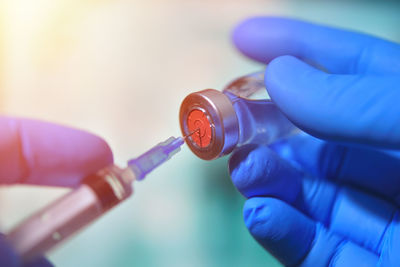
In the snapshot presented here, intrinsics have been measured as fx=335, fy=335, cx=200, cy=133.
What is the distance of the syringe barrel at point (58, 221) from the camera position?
0.56 meters

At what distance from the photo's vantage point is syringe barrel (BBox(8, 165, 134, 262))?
1.83ft

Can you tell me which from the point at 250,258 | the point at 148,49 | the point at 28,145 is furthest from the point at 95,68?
the point at 250,258

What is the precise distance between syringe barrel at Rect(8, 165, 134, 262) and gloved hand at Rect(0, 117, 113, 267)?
0.31 ft

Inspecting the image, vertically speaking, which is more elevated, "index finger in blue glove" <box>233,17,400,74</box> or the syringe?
"index finger in blue glove" <box>233,17,400,74</box>

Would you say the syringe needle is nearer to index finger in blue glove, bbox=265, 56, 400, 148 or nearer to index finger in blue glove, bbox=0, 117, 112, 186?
index finger in blue glove, bbox=0, 117, 112, 186

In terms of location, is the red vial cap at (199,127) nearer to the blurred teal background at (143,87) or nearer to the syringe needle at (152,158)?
the syringe needle at (152,158)

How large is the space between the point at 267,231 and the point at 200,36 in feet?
2.65

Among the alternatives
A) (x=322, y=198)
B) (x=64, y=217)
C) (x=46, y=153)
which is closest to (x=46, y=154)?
(x=46, y=153)

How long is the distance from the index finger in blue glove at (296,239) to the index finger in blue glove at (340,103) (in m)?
0.23

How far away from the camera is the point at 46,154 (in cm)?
71

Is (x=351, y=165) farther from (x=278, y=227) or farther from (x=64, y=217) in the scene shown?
(x=64, y=217)

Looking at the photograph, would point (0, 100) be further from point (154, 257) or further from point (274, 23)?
point (274, 23)

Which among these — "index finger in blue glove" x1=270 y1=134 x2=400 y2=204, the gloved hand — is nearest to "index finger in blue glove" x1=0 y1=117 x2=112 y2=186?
the gloved hand

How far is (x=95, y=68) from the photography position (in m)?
1.24
